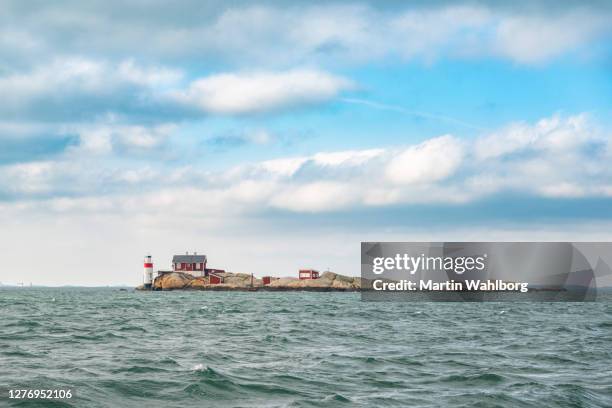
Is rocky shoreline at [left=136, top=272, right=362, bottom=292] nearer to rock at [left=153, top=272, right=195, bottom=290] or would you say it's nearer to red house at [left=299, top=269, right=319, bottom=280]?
rock at [left=153, top=272, right=195, bottom=290]

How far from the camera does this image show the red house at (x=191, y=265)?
18425cm

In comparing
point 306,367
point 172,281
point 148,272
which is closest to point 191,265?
point 172,281

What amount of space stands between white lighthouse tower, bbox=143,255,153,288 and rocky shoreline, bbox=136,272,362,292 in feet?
7.49

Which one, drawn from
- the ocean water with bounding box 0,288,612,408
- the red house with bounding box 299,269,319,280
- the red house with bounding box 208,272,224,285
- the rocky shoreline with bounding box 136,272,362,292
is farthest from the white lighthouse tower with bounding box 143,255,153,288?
the ocean water with bounding box 0,288,612,408

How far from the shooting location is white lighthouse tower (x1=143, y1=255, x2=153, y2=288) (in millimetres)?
185750

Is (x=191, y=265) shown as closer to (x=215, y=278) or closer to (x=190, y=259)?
(x=190, y=259)

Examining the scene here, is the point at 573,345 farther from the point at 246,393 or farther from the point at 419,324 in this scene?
the point at 246,393

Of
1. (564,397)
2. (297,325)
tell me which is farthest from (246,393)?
(297,325)

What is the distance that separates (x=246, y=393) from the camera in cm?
1766

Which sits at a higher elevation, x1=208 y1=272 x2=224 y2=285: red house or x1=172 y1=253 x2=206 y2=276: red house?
x1=172 y1=253 x2=206 y2=276: red house

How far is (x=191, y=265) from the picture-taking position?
607 feet

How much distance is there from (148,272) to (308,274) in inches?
2033

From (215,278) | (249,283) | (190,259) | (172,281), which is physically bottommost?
(249,283)

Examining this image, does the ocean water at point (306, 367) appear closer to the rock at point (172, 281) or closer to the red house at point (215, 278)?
the rock at point (172, 281)
